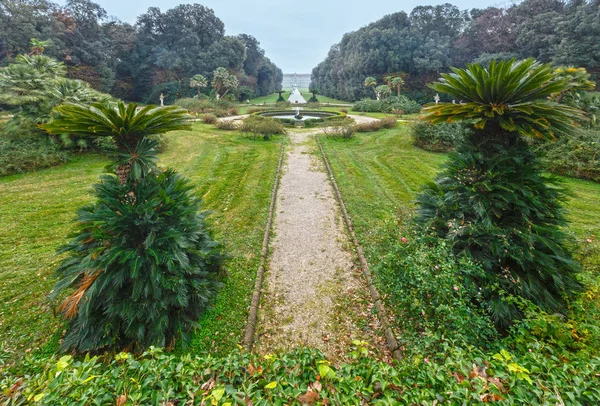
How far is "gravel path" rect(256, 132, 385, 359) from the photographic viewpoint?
165 inches

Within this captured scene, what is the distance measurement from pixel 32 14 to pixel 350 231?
4734 centimetres

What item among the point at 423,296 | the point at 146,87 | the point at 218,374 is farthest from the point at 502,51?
the point at 146,87

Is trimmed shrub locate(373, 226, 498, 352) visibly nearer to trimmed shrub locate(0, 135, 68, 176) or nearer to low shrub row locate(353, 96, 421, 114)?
trimmed shrub locate(0, 135, 68, 176)

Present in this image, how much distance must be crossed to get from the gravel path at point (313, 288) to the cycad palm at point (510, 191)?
2099 millimetres

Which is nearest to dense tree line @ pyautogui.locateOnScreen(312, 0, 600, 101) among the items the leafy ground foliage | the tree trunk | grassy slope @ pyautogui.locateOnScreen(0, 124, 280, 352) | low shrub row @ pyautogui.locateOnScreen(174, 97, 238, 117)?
low shrub row @ pyautogui.locateOnScreen(174, 97, 238, 117)

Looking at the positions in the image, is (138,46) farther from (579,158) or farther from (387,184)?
(579,158)

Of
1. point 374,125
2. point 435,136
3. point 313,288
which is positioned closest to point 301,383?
point 313,288

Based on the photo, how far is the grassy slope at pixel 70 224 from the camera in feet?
13.8

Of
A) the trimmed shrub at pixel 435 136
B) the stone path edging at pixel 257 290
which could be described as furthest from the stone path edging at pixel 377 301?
the trimmed shrub at pixel 435 136

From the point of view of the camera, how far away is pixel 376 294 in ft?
15.9

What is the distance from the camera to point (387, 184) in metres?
10.2

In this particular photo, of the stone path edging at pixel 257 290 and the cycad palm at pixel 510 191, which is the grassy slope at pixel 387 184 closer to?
the cycad palm at pixel 510 191

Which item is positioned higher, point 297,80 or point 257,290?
point 297,80

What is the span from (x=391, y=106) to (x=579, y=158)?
22390 millimetres
